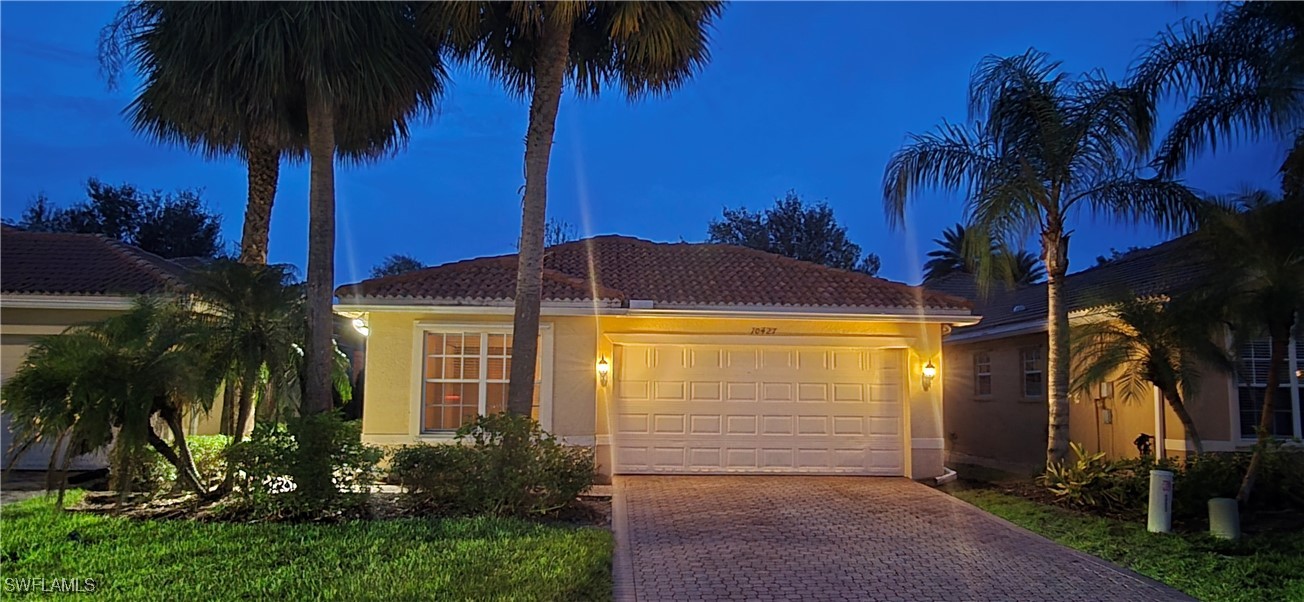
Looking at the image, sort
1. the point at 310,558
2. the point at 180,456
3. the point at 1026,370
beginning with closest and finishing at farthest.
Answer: the point at 310,558 → the point at 180,456 → the point at 1026,370

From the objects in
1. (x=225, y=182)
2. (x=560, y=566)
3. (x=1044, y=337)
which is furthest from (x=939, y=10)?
(x=225, y=182)

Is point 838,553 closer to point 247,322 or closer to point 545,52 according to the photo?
point 545,52

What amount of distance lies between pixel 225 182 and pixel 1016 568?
39.3 m

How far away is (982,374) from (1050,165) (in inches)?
287

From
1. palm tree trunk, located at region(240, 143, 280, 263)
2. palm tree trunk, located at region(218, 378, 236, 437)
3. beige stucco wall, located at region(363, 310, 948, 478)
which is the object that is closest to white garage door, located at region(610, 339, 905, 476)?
beige stucco wall, located at region(363, 310, 948, 478)

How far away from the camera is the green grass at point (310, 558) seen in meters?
6.27

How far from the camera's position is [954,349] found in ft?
63.7

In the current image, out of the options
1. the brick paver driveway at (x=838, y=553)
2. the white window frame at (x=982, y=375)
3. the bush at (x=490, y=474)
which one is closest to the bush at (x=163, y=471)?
the bush at (x=490, y=474)

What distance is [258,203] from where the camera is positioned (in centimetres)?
1289

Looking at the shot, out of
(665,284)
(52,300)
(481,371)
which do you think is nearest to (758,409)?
(665,284)

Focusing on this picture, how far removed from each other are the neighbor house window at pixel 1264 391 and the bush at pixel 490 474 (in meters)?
10.1

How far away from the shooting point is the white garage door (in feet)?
45.4

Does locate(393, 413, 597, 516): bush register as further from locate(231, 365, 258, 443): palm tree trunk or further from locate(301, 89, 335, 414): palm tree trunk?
locate(231, 365, 258, 443): palm tree trunk

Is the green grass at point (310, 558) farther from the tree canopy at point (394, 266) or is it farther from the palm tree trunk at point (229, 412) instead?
the tree canopy at point (394, 266)
